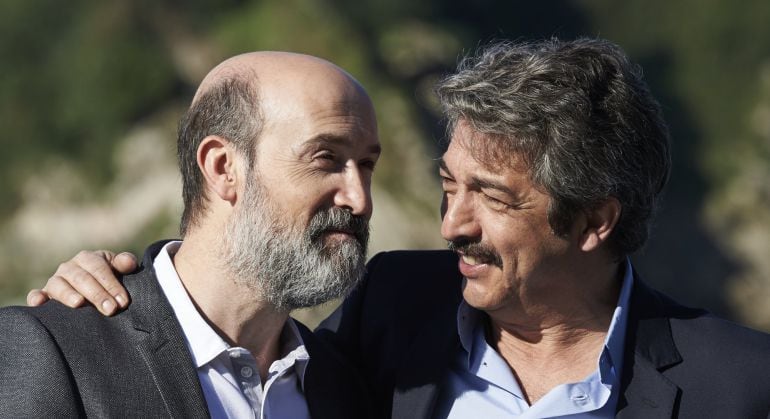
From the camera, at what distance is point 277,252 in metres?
2.91

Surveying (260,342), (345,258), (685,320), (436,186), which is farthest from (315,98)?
(436,186)

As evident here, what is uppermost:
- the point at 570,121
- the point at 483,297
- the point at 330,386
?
the point at 570,121

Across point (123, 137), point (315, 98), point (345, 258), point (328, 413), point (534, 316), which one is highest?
point (315, 98)

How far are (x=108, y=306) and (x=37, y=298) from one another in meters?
0.23

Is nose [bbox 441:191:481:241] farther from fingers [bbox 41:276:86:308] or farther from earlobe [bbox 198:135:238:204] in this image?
fingers [bbox 41:276:86:308]

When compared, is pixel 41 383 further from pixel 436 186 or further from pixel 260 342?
pixel 436 186

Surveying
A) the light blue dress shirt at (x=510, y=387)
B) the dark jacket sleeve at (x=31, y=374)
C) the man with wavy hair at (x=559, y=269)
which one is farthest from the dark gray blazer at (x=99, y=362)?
the light blue dress shirt at (x=510, y=387)

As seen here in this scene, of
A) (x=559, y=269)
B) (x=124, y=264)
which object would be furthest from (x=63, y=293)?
(x=559, y=269)

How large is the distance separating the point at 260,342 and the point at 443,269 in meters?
0.75

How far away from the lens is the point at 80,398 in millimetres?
2598

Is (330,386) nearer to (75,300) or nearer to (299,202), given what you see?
(299,202)

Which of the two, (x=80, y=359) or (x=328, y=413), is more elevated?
(x=80, y=359)

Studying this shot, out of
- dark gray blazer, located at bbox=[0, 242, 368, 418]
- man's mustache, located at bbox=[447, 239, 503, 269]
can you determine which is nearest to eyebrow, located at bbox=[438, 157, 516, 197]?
man's mustache, located at bbox=[447, 239, 503, 269]

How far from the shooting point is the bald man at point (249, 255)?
2.74 metres
